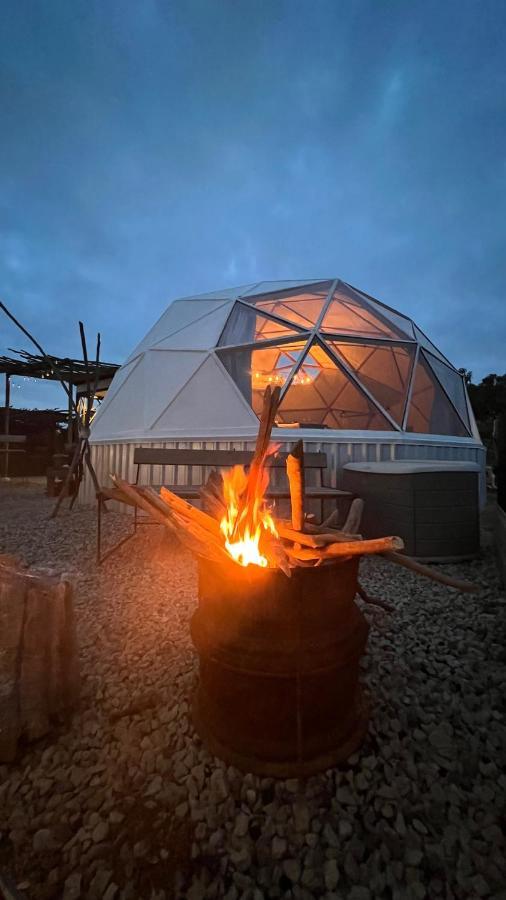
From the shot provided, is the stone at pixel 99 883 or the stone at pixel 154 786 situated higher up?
the stone at pixel 154 786

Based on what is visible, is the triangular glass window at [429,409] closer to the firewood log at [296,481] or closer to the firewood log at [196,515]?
the firewood log at [296,481]

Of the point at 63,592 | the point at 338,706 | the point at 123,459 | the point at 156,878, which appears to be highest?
the point at 123,459

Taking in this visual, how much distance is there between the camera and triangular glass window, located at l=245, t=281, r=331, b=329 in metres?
9.69

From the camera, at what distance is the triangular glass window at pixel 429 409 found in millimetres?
8555

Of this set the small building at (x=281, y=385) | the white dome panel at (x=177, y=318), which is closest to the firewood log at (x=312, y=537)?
the small building at (x=281, y=385)

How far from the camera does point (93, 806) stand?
150 centimetres

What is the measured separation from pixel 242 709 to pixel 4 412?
20629 mm

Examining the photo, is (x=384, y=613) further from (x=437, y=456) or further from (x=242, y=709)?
(x=437, y=456)

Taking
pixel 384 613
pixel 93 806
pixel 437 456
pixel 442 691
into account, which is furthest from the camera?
pixel 437 456

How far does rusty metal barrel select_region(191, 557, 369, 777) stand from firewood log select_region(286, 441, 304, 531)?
1.18ft

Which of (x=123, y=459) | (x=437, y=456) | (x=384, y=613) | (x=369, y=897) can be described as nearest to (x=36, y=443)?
(x=123, y=459)

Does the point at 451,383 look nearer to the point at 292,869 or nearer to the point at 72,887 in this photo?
the point at 292,869

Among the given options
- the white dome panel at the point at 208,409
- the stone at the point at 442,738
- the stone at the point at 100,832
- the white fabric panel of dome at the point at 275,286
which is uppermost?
the white fabric panel of dome at the point at 275,286

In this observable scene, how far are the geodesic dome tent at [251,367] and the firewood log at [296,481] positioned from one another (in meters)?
5.12
